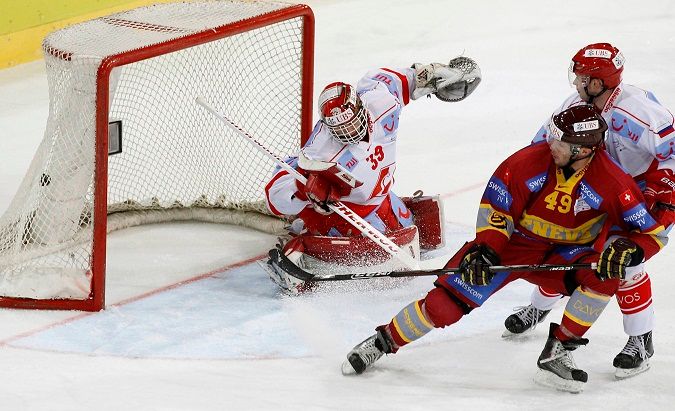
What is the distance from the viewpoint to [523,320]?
440 centimetres

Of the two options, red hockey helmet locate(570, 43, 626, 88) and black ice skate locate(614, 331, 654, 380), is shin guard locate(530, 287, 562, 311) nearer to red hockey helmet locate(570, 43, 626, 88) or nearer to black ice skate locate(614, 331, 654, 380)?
black ice skate locate(614, 331, 654, 380)

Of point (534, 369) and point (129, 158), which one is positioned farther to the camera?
point (129, 158)

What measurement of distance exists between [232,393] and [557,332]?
3.06 feet

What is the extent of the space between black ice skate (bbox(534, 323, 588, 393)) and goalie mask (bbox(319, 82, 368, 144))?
1019mm

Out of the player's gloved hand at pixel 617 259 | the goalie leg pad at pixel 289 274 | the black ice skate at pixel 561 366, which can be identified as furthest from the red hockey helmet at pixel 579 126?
the goalie leg pad at pixel 289 274

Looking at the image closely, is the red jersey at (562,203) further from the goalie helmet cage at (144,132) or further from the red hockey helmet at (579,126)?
the goalie helmet cage at (144,132)

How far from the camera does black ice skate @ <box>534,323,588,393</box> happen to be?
3947mm

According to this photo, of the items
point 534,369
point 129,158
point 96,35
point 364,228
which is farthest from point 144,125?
point 534,369

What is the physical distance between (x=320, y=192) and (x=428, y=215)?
654mm

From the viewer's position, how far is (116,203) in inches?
212

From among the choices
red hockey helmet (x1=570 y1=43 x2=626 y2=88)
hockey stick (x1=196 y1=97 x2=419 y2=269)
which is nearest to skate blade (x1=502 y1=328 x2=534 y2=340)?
hockey stick (x1=196 y1=97 x2=419 y2=269)

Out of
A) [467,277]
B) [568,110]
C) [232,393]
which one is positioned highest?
[568,110]

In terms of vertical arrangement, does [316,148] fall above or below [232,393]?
above

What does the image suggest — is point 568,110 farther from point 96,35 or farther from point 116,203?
point 116,203
